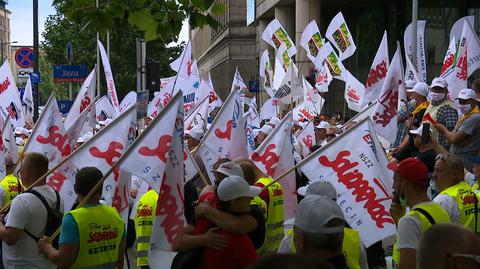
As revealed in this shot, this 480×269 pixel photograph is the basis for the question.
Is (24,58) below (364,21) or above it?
below

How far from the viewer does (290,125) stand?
30.7ft

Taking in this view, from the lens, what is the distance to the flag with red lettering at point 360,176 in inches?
277

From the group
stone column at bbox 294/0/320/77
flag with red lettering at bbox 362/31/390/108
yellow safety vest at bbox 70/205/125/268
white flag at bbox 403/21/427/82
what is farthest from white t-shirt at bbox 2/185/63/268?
stone column at bbox 294/0/320/77

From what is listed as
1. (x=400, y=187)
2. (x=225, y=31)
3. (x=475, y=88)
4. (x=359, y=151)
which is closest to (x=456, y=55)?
(x=475, y=88)

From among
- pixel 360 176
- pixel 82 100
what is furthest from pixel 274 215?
pixel 82 100

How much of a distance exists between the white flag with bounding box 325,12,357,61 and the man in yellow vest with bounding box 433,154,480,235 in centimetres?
1413

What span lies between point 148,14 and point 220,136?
234 centimetres

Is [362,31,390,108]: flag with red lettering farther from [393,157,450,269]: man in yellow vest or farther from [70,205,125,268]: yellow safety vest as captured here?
[393,157,450,269]: man in yellow vest

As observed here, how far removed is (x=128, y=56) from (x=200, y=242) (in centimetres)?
4876

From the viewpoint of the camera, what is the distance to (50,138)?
9.33m

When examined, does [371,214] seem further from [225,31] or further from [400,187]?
[225,31]

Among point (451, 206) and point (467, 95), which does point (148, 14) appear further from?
point (467, 95)

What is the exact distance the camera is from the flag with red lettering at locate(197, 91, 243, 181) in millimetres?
9367

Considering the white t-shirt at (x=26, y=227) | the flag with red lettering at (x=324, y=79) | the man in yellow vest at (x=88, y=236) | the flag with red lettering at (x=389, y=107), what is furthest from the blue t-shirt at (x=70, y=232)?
the flag with red lettering at (x=324, y=79)
